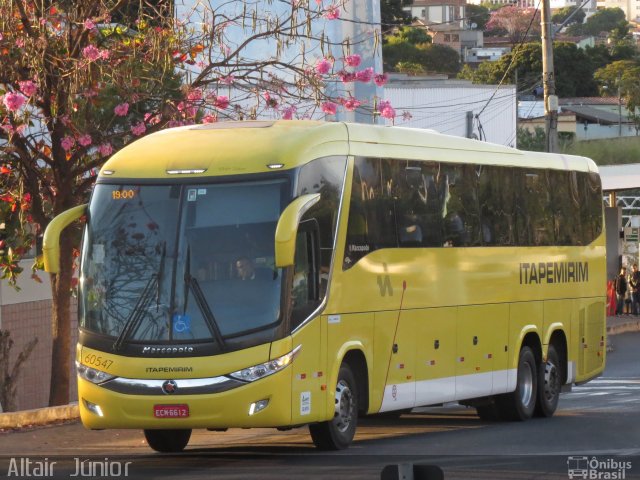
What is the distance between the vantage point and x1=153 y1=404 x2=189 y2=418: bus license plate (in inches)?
516

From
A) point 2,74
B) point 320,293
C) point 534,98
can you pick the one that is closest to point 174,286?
point 320,293

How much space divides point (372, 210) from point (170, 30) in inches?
186

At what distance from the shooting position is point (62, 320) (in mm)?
19188

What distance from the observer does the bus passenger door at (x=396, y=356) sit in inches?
603

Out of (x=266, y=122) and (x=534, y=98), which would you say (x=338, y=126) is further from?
(x=534, y=98)

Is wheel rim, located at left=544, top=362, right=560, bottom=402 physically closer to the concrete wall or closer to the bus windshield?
the bus windshield

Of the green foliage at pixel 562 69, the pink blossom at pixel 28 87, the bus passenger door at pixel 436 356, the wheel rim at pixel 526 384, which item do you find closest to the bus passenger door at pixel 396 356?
the bus passenger door at pixel 436 356

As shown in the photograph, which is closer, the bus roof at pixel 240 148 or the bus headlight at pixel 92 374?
the bus headlight at pixel 92 374

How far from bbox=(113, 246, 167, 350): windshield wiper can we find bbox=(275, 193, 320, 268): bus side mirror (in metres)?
1.16

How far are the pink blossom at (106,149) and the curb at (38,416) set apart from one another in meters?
3.29

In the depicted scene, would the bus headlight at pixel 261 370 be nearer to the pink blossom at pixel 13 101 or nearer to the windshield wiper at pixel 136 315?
the windshield wiper at pixel 136 315

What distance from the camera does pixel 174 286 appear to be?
13258 mm

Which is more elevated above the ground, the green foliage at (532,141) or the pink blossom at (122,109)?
the pink blossom at (122,109)

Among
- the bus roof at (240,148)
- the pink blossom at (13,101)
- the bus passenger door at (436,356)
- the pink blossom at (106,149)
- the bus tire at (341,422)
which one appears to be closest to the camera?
the bus roof at (240,148)
